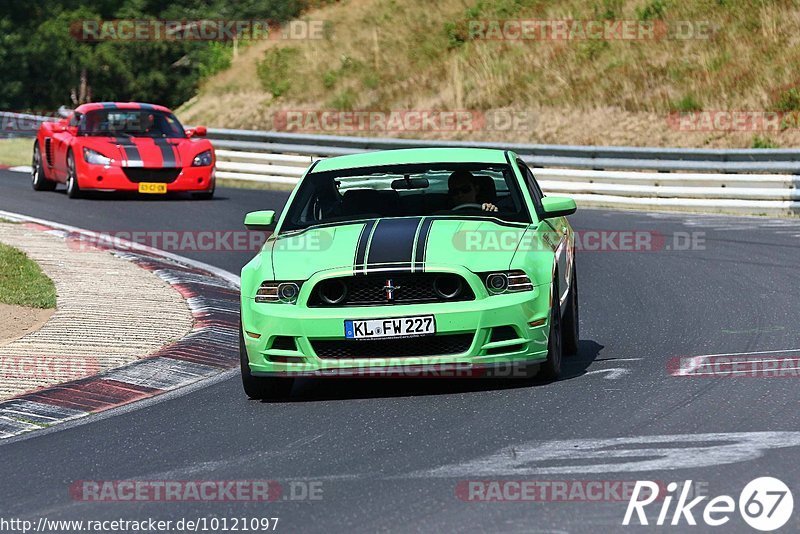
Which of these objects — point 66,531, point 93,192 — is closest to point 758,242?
point 93,192

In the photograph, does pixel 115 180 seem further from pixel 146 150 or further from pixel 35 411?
pixel 35 411

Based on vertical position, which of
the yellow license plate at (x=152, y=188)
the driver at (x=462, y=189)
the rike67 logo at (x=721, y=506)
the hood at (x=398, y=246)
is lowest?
the yellow license plate at (x=152, y=188)

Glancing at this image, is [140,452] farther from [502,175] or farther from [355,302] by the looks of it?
[502,175]

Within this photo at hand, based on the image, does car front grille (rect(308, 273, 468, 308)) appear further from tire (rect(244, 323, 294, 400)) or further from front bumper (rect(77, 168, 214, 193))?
front bumper (rect(77, 168, 214, 193))

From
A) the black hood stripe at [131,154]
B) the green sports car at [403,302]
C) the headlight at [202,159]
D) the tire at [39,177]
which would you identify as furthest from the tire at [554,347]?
the tire at [39,177]

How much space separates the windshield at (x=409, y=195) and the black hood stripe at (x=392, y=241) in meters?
0.41

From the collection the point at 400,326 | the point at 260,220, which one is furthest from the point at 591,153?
the point at 400,326

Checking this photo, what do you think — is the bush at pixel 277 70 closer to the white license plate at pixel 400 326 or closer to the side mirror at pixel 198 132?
the side mirror at pixel 198 132

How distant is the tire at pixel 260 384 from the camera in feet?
28.0

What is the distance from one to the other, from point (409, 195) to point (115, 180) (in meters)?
12.5

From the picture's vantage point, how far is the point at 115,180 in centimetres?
2130

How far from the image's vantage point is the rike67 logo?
5348mm

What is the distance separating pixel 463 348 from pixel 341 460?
165 centimetres

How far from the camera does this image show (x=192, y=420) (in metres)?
8.03
